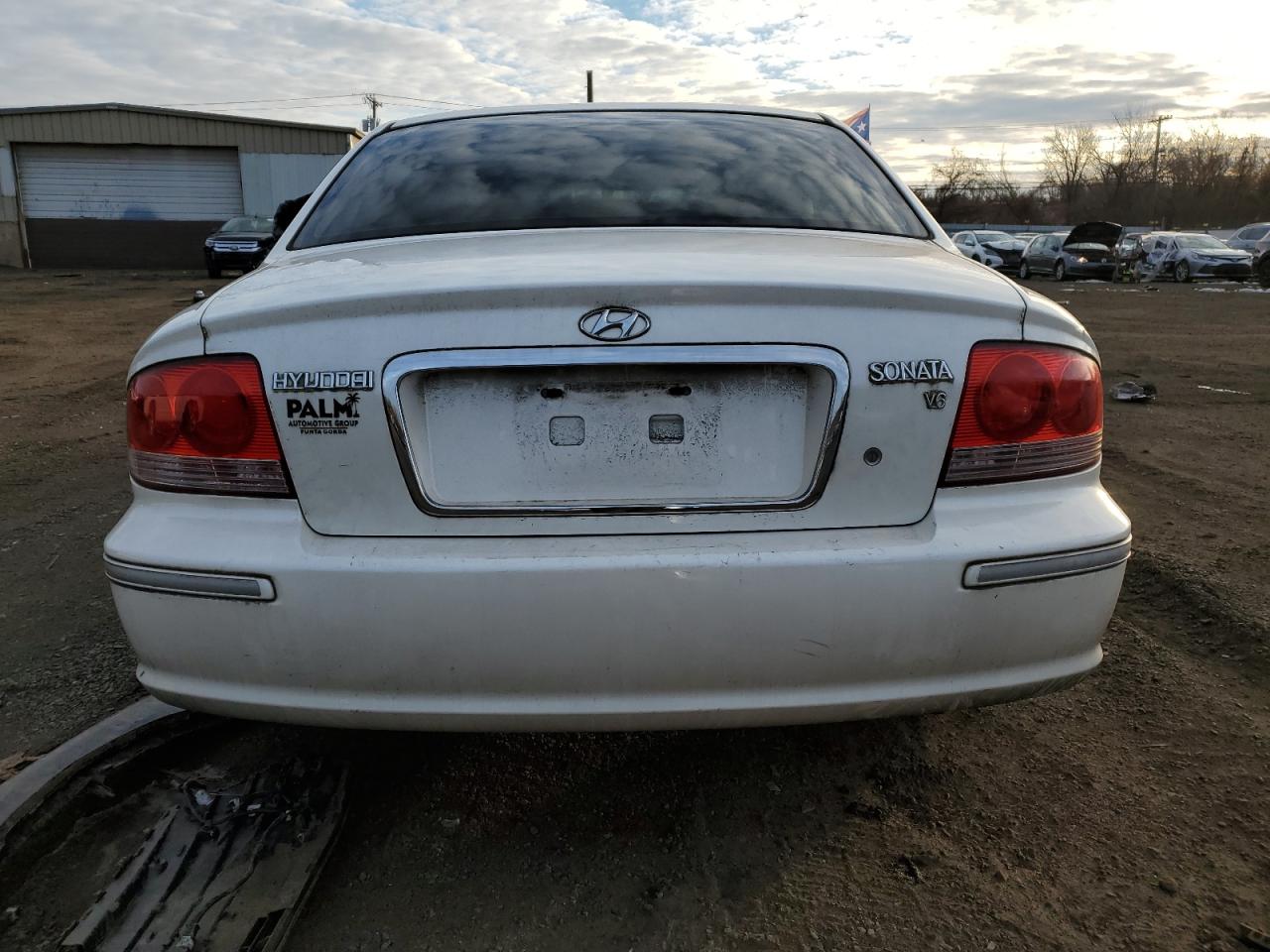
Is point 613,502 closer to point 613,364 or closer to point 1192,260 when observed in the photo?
point 613,364

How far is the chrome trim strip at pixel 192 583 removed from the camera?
168 cm

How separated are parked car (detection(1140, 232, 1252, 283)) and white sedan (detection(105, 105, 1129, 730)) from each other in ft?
90.0

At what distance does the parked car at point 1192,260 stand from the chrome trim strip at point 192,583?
28286mm

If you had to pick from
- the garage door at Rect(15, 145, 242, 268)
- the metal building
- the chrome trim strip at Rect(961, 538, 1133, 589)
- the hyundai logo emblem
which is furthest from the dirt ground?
the garage door at Rect(15, 145, 242, 268)

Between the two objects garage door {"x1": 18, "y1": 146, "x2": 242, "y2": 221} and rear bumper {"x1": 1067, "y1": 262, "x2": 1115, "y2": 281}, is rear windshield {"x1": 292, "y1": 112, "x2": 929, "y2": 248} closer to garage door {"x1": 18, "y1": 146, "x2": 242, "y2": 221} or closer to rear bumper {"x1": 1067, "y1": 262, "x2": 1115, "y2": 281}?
rear bumper {"x1": 1067, "y1": 262, "x2": 1115, "y2": 281}

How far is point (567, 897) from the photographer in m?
1.87

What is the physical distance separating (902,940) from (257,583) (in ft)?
4.24

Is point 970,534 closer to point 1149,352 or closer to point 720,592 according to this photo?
point 720,592

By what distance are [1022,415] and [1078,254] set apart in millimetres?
28921

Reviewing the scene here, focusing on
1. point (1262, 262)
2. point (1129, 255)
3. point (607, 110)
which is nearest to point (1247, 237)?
point (1129, 255)

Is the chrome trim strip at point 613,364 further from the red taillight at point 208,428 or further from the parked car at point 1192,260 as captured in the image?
the parked car at point 1192,260

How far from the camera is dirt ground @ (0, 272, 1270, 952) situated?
1786mm

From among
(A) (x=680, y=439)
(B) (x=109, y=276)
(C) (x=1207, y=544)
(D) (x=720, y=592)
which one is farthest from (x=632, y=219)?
(B) (x=109, y=276)

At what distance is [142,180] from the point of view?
1099 inches
